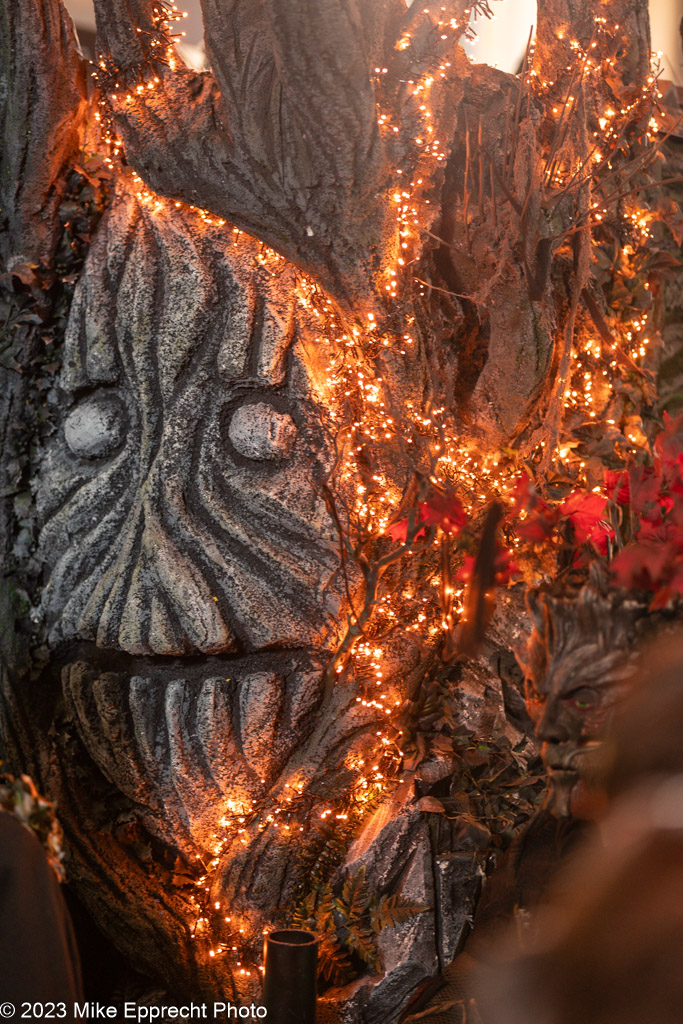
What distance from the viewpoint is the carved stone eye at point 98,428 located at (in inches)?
82.1

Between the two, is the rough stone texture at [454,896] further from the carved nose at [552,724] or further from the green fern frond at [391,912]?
the carved nose at [552,724]

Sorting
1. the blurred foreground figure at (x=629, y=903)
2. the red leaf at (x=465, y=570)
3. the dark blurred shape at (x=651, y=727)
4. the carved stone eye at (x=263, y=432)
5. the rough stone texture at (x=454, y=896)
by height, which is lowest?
the rough stone texture at (x=454, y=896)

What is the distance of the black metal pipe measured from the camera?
1.56m

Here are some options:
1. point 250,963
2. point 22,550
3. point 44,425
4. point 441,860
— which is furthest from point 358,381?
point 250,963

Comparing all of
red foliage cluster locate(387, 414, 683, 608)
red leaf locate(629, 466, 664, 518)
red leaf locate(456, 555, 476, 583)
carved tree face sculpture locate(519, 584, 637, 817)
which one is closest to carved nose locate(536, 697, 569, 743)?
carved tree face sculpture locate(519, 584, 637, 817)

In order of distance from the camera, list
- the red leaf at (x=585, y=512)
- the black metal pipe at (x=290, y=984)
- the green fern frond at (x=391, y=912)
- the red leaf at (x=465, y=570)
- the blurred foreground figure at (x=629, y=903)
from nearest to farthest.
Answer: the blurred foreground figure at (x=629, y=903)
the black metal pipe at (x=290, y=984)
the red leaf at (x=585, y=512)
the green fern frond at (x=391, y=912)
the red leaf at (x=465, y=570)

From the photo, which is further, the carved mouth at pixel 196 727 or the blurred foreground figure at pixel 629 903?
the carved mouth at pixel 196 727

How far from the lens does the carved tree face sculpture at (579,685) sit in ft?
3.56

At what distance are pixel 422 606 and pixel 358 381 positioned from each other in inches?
23.5

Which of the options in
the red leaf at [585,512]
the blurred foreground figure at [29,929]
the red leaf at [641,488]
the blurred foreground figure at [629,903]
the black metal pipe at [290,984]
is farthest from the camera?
the red leaf at [585,512]

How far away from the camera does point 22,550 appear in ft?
7.12

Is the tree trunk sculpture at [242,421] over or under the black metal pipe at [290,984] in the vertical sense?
over

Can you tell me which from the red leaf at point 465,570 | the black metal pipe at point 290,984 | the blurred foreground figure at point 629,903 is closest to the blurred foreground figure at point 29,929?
the black metal pipe at point 290,984

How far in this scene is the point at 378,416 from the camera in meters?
2.04
